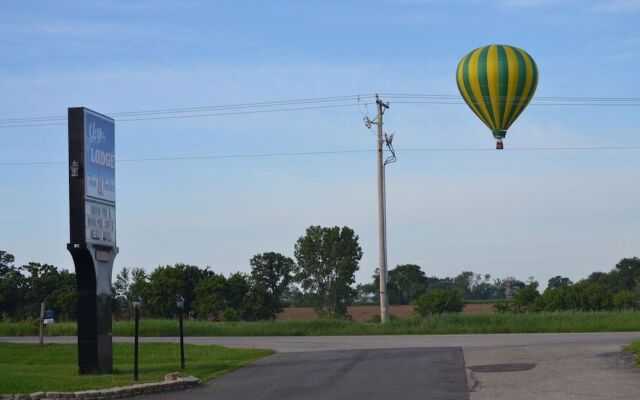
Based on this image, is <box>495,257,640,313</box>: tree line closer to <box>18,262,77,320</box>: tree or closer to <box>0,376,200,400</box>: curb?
<box>18,262,77,320</box>: tree

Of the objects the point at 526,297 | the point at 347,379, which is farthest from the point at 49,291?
the point at 347,379

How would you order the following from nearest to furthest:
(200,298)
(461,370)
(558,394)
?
(558,394)
(461,370)
(200,298)

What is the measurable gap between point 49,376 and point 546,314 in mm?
28146

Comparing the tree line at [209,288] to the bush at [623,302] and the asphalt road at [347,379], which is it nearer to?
the bush at [623,302]

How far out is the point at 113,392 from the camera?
18.1 m

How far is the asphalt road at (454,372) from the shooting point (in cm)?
1780

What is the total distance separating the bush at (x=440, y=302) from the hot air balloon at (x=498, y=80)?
38116 mm

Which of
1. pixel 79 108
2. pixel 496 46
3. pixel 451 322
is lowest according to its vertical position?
pixel 451 322

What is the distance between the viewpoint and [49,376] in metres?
21.8

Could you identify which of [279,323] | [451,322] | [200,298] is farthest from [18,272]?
[451,322]

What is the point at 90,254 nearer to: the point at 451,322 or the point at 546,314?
the point at 451,322

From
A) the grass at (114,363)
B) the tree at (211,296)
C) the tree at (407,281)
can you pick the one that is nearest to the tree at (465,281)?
the tree at (407,281)

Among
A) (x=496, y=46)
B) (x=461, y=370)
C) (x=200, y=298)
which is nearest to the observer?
(x=461, y=370)

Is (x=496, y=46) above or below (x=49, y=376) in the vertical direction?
above
